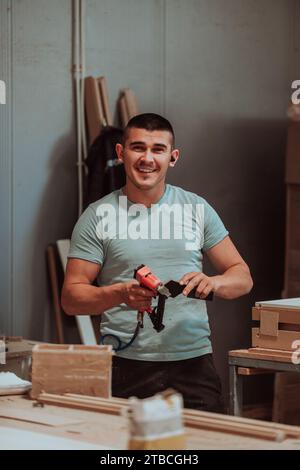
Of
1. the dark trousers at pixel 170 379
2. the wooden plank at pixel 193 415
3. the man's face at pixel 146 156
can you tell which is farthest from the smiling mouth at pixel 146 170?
the wooden plank at pixel 193 415

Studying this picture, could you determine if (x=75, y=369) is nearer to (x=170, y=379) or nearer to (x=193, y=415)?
(x=193, y=415)

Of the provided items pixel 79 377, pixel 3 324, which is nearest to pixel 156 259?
pixel 79 377

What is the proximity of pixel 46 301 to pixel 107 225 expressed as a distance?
1587 millimetres

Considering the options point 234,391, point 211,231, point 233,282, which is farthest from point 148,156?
point 234,391

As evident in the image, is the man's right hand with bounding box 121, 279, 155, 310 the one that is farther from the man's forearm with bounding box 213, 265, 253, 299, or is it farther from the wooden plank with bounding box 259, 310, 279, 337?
the wooden plank with bounding box 259, 310, 279, 337

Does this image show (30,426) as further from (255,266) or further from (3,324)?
(255,266)

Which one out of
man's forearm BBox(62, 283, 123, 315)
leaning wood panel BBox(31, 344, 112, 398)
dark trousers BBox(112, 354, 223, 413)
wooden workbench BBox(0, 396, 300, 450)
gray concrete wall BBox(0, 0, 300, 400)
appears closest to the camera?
wooden workbench BBox(0, 396, 300, 450)

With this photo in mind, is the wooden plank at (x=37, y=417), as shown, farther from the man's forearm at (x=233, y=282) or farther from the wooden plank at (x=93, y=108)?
the wooden plank at (x=93, y=108)

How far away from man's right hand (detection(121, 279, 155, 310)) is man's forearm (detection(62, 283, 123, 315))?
5 cm

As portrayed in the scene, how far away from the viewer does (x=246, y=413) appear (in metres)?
5.20

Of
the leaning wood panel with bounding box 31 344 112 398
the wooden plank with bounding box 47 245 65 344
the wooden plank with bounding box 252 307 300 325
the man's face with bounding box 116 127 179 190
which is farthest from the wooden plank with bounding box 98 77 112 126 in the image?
the leaning wood panel with bounding box 31 344 112 398

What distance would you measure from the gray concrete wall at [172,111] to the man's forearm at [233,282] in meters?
1.65

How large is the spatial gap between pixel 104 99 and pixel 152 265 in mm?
1725

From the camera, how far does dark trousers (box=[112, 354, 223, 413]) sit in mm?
2908
